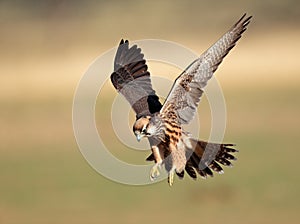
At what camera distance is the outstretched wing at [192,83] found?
1173 centimetres

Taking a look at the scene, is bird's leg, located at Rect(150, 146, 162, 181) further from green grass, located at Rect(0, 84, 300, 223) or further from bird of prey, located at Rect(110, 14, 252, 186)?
→ green grass, located at Rect(0, 84, 300, 223)

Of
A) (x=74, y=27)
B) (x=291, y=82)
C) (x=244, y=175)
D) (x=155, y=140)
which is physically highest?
(x=74, y=27)

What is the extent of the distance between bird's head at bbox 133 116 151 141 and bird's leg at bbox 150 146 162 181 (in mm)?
267

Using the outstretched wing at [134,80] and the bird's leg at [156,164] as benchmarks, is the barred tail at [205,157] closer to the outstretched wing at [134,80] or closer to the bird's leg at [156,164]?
the bird's leg at [156,164]

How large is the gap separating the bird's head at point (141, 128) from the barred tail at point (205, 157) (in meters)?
0.61

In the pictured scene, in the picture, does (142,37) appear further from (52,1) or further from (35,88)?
(52,1)

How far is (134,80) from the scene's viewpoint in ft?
42.5

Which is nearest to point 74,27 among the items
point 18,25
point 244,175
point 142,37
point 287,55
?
point 18,25

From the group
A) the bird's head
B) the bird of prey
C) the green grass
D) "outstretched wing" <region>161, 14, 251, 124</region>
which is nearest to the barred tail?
the bird of prey

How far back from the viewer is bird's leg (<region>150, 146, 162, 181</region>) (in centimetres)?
1159

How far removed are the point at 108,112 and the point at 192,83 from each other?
14.0 m

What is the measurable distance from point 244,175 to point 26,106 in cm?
905

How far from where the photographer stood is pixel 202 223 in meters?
19.3

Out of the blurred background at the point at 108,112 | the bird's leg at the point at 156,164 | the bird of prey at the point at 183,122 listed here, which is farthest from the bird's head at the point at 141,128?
the blurred background at the point at 108,112
